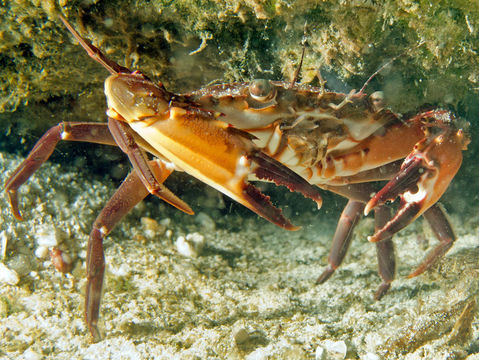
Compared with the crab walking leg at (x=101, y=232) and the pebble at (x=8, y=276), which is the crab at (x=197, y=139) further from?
the pebble at (x=8, y=276)

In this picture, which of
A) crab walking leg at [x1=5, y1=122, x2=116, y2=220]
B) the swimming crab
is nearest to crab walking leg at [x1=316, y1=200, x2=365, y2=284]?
the swimming crab

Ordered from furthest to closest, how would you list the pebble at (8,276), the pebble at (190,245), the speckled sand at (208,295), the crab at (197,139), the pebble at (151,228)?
the pebble at (151,228), the pebble at (190,245), the pebble at (8,276), the speckled sand at (208,295), the crab at (197,139)

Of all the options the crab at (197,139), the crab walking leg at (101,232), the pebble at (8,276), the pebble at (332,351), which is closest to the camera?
the crab at (197,139)

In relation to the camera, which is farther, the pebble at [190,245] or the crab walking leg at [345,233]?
the pebble at [190,245]

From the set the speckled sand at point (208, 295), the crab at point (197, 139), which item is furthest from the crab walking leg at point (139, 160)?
the speckled sand at point (208, 295)

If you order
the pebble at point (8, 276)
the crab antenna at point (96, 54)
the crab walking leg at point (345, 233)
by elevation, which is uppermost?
the crab antenna at point (96, 54)

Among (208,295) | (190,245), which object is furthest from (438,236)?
(190,245)

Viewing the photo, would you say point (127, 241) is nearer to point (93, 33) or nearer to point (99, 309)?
point (99, 309)

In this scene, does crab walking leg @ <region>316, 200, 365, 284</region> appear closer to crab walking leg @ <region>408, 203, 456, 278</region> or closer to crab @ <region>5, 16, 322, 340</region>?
crab walking leg @ <region>408, 203, 456, 278</region>
